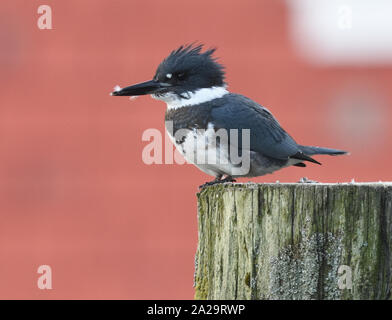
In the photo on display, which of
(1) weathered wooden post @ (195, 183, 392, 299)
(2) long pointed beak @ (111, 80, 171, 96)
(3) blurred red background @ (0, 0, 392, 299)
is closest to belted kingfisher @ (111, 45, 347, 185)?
(2) long pointed beak @ (111, 80, 171, 96)

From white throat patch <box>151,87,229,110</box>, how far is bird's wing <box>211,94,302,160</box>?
0.38ft

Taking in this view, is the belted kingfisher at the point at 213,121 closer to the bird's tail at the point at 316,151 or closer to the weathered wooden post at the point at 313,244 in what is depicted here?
the bird's tail at the point at 316,151

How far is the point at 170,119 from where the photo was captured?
3.79 meters

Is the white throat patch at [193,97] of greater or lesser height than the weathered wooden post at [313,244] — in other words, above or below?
above

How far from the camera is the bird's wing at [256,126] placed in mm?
3549

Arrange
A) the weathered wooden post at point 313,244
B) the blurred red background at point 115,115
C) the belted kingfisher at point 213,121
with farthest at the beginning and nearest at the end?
the blurred red background at point 115,115
the belted kingfisher at point 213,121
the weathered wooden post at point 313,244

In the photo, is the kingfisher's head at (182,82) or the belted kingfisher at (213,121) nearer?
the belted kingfisher at (213,121)

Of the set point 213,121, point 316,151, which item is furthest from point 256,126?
point 316,151

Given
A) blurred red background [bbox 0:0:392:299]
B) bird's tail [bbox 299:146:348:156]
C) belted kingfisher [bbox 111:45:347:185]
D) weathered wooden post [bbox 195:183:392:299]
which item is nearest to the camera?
weathered wooden post [bbox 195:183:392:299]

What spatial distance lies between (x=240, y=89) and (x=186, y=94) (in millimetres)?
2568

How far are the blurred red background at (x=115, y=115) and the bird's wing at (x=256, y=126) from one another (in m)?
2.59

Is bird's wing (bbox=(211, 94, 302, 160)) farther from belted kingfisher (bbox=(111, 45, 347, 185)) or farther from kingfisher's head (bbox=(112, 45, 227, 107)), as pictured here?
kingfisher's head (bbox=(112, 45, 227, 107))

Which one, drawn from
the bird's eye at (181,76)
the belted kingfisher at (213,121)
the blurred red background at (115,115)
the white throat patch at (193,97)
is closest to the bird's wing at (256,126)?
the belted kingfisher at (213,121)

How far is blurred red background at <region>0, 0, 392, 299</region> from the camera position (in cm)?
628
